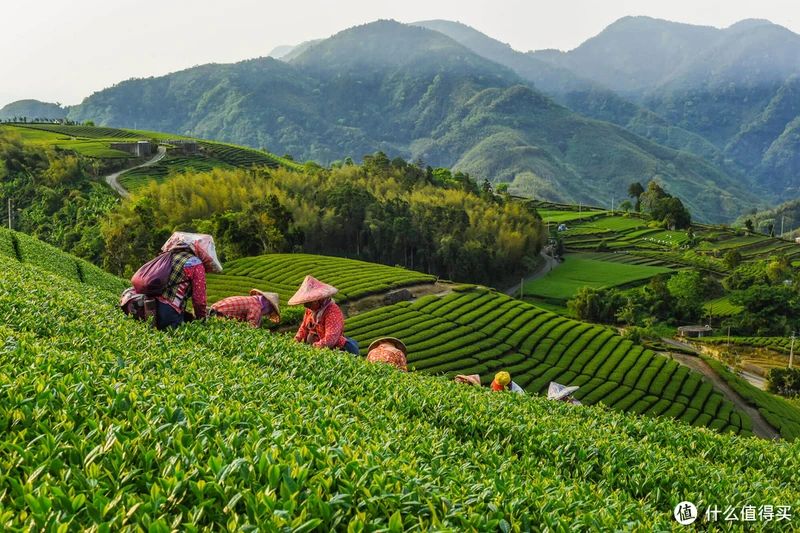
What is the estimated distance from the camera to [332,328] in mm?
8672

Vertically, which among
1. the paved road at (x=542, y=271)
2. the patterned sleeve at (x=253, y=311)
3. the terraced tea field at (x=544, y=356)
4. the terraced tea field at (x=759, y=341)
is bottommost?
the terraced tea field at (x=759, y=341)

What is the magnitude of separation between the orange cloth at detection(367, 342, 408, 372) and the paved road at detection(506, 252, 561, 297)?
50246 millimetres

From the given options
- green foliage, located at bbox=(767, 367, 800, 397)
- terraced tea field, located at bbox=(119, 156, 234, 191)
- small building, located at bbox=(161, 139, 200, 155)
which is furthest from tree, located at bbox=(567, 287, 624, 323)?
small building, located at bbox=(161, 139, 200, 155)

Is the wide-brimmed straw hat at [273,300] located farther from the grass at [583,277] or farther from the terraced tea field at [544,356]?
the grass at [583,277]

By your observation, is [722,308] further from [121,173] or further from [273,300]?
[121,173]

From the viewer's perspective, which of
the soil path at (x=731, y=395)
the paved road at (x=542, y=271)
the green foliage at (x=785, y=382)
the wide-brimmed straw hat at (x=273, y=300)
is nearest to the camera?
the wide-brimmed straw hat at (x=273, y=300)

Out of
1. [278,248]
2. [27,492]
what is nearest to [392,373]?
[27,492]

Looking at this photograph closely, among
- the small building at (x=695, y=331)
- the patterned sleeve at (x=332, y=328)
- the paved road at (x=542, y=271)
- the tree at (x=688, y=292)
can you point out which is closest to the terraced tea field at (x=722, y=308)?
the tree at (x=688, y=292)

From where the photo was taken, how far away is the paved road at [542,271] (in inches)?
2344

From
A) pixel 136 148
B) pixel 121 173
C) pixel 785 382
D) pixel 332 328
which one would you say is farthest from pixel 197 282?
pixel 136 148

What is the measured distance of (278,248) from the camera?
4362 centimetres

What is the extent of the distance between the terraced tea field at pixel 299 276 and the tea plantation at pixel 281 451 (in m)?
23.7

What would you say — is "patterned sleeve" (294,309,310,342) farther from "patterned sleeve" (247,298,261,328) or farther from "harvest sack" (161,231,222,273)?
"harvest sack" (161,231,222,273)

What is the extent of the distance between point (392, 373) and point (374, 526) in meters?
4.89
